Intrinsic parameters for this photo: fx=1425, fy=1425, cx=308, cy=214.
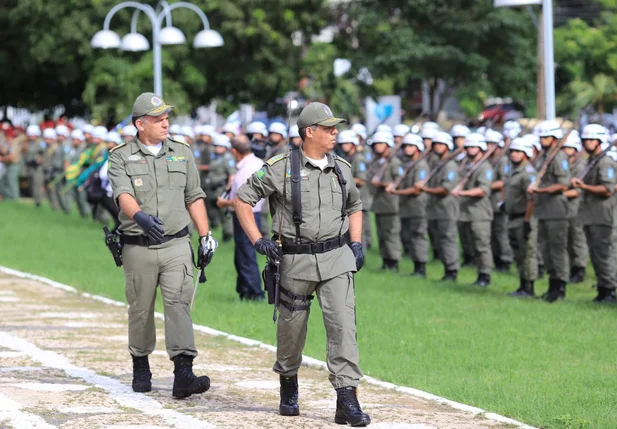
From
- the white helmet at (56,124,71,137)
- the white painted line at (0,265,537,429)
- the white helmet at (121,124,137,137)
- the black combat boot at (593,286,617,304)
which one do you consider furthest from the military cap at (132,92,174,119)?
the white helmet at (56,124,71,137)

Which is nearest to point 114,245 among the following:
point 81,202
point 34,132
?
point 81,202

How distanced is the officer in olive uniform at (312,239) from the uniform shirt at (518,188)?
334 inches

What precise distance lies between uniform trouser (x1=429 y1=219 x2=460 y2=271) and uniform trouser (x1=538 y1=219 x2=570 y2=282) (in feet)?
7.79

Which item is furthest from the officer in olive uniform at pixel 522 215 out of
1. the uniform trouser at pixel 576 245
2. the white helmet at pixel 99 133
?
the white helmet at pixel 99 133

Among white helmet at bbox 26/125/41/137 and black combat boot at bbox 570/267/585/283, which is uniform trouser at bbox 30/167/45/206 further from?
black combat boot at bbox 570/267/585/283

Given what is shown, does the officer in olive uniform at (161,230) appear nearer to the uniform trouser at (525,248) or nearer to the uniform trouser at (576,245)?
the uniform trouser at (525,248)

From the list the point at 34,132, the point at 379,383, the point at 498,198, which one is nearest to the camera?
the point at 379,383

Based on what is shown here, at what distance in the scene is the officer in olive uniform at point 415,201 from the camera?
19.5 m

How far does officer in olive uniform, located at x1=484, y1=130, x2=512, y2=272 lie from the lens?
1956 centimetres

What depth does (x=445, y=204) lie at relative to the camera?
62.4ft

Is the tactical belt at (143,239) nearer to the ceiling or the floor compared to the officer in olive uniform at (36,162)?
nearer to the floor

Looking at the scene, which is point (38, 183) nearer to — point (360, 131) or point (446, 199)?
point (360, 131)

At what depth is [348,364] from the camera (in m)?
8.76

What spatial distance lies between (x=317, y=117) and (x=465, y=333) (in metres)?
4.99
